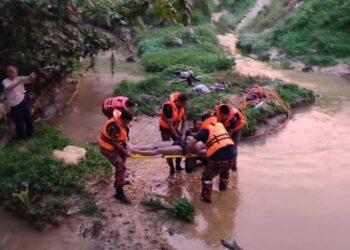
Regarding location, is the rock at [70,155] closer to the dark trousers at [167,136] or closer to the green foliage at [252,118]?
the dark trousers at [167,136]

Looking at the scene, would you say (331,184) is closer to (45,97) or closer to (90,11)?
(90,11)

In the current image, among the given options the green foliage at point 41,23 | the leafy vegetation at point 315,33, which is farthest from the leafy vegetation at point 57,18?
the leafy vegetation at point 315,33

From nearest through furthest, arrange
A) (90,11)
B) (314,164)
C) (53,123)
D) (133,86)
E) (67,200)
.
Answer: (90,11)
(67,200)
(314,164)
(53,123)
(133,86)

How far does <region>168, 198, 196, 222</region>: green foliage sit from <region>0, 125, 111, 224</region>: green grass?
4.65 feet

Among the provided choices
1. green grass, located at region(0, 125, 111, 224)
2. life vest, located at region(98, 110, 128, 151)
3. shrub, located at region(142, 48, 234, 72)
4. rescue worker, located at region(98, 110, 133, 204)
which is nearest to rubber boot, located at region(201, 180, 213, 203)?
rescue worker, located at region(98, 110, 133, 204)

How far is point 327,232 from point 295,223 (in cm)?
50

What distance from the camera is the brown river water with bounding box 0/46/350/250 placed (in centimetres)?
704

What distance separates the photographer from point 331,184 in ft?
28.8

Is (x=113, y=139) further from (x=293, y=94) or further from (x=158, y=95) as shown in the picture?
(x=293, y=94)

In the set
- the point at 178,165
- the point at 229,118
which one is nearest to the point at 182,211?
the point at 178,165

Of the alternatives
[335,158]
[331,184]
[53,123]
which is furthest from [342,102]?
[53,123]

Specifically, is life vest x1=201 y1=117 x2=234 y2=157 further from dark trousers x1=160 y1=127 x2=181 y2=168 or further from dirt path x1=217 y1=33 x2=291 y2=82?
dirt path x1=217 y1=33 x2=291 y2=82

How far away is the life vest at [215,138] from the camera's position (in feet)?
23.4

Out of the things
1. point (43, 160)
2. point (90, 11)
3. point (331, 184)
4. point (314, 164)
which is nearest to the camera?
point (90, 11)
